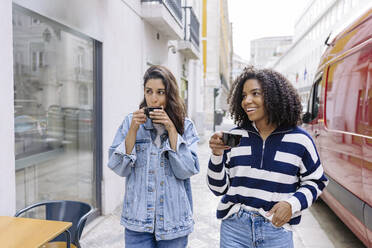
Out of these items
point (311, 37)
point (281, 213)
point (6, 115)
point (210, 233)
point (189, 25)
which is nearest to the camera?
point (281, 213)

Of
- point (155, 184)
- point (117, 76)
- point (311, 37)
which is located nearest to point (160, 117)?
point (155, 184)

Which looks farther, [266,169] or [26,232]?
[26,232]

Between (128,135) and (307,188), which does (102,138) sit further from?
(307,188)

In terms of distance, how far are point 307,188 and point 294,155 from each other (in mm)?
173

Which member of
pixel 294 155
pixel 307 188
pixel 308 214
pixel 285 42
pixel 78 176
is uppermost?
pixel 285 42

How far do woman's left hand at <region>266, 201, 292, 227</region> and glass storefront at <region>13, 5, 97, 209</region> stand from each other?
3.23m

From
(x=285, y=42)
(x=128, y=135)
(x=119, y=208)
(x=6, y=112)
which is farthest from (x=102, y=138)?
(x=285, y=42)

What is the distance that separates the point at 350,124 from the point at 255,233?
250cm

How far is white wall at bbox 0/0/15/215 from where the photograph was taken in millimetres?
2555

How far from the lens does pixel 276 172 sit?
1660mm

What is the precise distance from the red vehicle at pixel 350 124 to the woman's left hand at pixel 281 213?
1.88 metres

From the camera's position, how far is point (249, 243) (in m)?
1.72

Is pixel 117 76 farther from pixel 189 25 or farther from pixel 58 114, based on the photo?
pixel 189 25

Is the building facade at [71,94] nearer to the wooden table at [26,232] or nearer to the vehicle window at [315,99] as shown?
the wooden table at [26,232]
